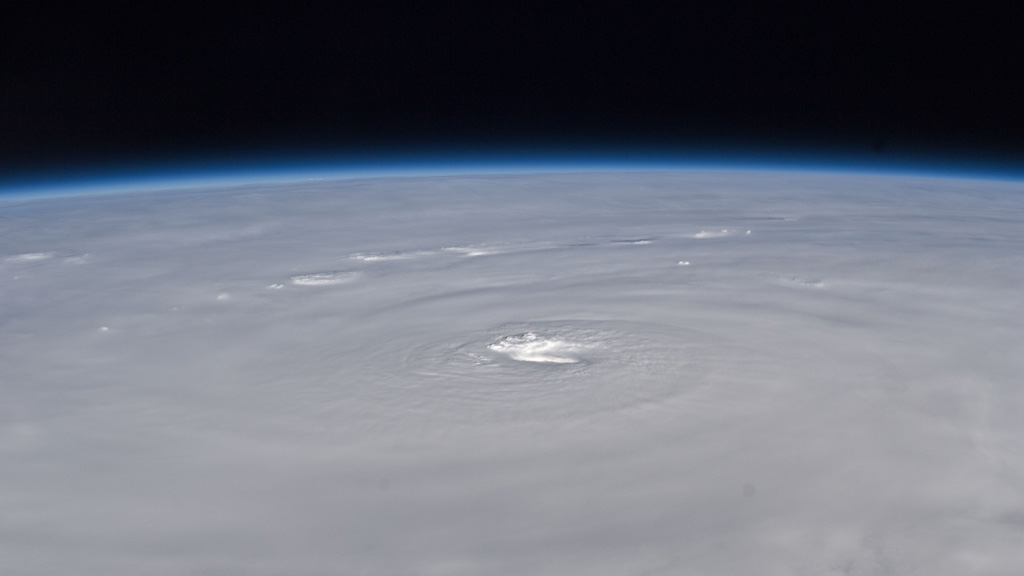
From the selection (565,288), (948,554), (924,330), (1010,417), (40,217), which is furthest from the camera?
(40,217)

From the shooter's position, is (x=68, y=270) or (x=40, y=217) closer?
(x=68, y=270)

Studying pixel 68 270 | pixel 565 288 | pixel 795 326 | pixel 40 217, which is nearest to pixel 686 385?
pixel 795 326

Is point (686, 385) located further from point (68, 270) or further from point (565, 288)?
point (68, 270)

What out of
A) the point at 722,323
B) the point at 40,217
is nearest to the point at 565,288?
the point at 722,323

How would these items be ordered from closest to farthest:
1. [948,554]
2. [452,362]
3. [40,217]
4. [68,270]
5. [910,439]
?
[948,554] → [910,439] → [452,362] → [68,270] → [40,217]

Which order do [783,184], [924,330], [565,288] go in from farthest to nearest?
[783,184] → [565,288] → [924,330]

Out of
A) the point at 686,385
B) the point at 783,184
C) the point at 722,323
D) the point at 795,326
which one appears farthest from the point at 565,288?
the point at 783,184

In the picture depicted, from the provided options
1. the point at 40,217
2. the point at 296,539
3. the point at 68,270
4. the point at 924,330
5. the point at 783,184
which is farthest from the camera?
the point at 783,184

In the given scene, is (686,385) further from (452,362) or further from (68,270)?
(68,270)

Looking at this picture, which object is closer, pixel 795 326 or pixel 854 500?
pixel 854 500
